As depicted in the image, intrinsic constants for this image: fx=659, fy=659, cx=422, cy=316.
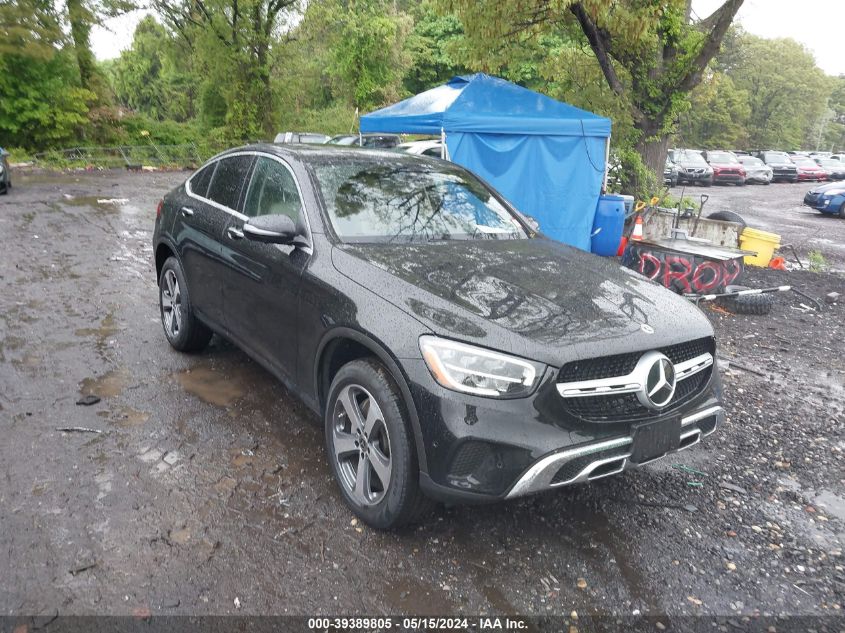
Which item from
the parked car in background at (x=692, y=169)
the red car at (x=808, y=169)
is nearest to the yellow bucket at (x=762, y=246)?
the parked car in background at (x=692, y=169)

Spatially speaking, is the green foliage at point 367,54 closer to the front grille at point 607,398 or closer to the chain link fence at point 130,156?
the chain link fence at point 130,156

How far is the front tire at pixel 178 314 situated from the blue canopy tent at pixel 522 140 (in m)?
4.50

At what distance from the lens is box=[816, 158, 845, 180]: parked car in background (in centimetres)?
3506

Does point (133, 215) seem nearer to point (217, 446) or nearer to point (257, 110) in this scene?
point (217, 446)

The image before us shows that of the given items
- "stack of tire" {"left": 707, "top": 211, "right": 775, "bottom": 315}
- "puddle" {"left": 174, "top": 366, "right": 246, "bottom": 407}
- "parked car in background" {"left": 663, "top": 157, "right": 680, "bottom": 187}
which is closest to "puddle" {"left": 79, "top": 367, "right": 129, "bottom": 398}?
"puddle" {"left": 174, "top": 366, "right": 246, "bottom": 407}

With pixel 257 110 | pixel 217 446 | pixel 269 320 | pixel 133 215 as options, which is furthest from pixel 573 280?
pixel 257 110

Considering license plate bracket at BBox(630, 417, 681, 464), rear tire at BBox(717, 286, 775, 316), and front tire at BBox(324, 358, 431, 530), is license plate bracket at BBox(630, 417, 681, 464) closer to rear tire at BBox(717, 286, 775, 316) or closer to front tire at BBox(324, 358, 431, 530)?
front tire at BBox(324, 358, 431, 530)

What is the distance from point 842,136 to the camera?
74.0 metres

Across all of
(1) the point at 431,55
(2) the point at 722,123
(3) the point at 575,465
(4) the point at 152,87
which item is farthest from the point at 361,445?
(4) the point at 152,87

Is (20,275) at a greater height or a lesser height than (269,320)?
lesser

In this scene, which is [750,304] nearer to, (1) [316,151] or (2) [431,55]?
(1) [316,151]

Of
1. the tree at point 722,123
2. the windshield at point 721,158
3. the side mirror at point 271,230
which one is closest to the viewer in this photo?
the side mirror at point 271,230

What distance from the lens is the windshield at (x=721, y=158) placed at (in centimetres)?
3031

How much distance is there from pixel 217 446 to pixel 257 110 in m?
27.2
